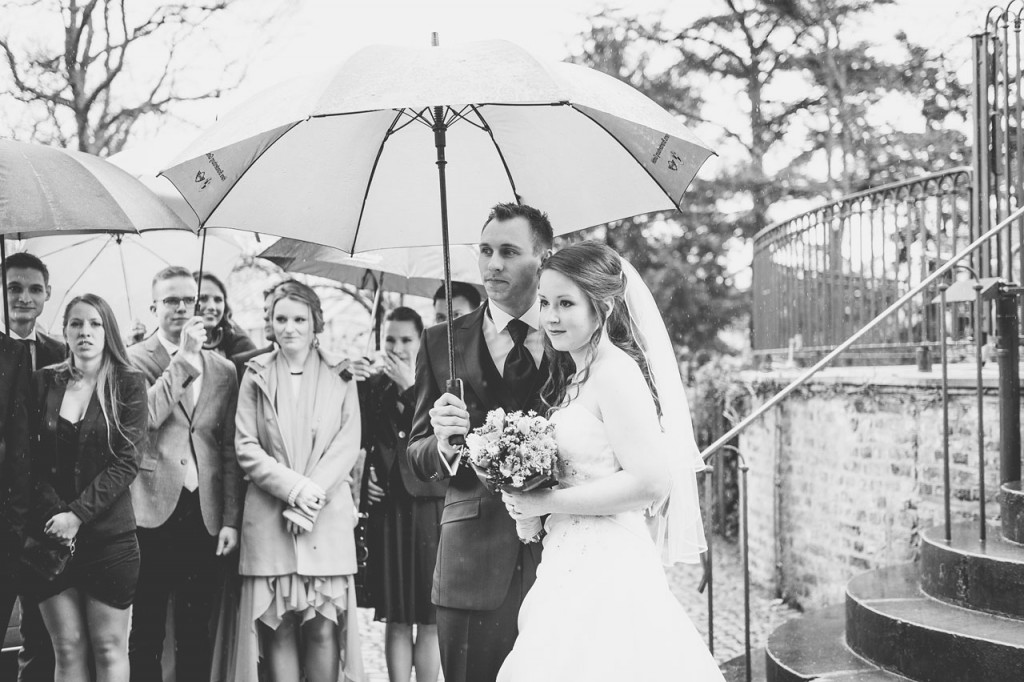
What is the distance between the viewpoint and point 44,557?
412 cm

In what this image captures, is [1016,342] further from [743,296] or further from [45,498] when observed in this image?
[743,296]

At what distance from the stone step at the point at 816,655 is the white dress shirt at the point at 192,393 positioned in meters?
2.94

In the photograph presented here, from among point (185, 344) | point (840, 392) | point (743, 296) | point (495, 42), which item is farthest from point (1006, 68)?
point (743, 296)

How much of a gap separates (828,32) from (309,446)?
1221 centimetres

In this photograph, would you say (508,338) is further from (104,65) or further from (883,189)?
(104,65)

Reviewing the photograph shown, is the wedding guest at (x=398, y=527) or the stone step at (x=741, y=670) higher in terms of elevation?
the wedding guest at (x=398, y=527)

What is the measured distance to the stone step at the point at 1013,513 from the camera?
484 cm

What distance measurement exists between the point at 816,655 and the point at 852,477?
347cm

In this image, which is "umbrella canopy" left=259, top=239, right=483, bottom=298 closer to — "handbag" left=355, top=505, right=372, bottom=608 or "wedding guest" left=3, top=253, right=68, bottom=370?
"wedding guest" left=3, top=253, right=68, bottom=370

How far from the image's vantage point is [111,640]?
4281 mm

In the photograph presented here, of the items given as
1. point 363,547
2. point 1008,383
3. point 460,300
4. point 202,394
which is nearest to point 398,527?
point 363,547

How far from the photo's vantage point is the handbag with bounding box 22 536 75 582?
4102 mm

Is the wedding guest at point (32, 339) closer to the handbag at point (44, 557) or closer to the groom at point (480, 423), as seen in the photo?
the handbag at point (44, 557)

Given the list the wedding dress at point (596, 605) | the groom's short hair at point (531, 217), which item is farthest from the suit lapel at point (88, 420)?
the wedding dress at point (596, 605)
